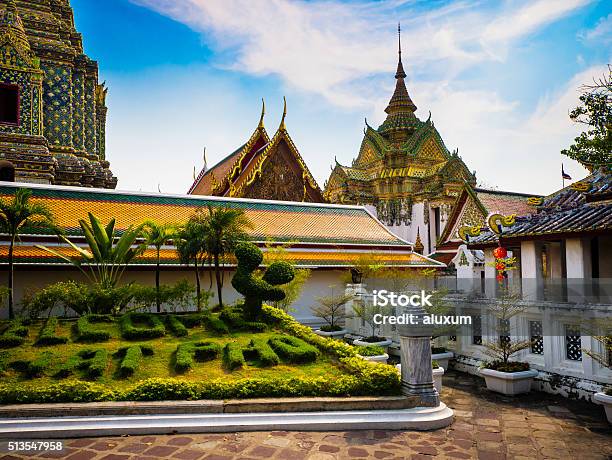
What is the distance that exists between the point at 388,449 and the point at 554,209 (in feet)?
25.0

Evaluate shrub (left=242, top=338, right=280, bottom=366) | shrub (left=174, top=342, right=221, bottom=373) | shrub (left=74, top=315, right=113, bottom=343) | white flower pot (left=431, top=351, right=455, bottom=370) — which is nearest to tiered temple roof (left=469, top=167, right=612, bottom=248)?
white flower pot (left=431, top=351, right=455, bottom=370)

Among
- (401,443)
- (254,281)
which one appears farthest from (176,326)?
(401,443)

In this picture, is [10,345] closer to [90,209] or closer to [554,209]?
[90,209]

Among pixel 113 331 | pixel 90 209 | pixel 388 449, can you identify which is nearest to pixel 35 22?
pixel 90 209

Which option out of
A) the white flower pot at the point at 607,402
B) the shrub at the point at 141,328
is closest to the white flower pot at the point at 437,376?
the white flower pot at the point at 607,402

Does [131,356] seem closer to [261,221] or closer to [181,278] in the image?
[181,278]

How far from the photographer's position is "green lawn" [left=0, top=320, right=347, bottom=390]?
8188 millimetres

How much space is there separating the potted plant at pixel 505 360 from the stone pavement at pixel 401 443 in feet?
4.32

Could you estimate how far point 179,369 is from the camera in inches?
340

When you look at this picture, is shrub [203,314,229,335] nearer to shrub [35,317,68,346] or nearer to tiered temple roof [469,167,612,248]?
shrub [35,317,68,346]

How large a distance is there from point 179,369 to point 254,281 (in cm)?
395

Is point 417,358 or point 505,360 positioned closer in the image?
point 417,358

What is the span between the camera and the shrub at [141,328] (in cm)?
1048

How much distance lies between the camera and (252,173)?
23234mm
